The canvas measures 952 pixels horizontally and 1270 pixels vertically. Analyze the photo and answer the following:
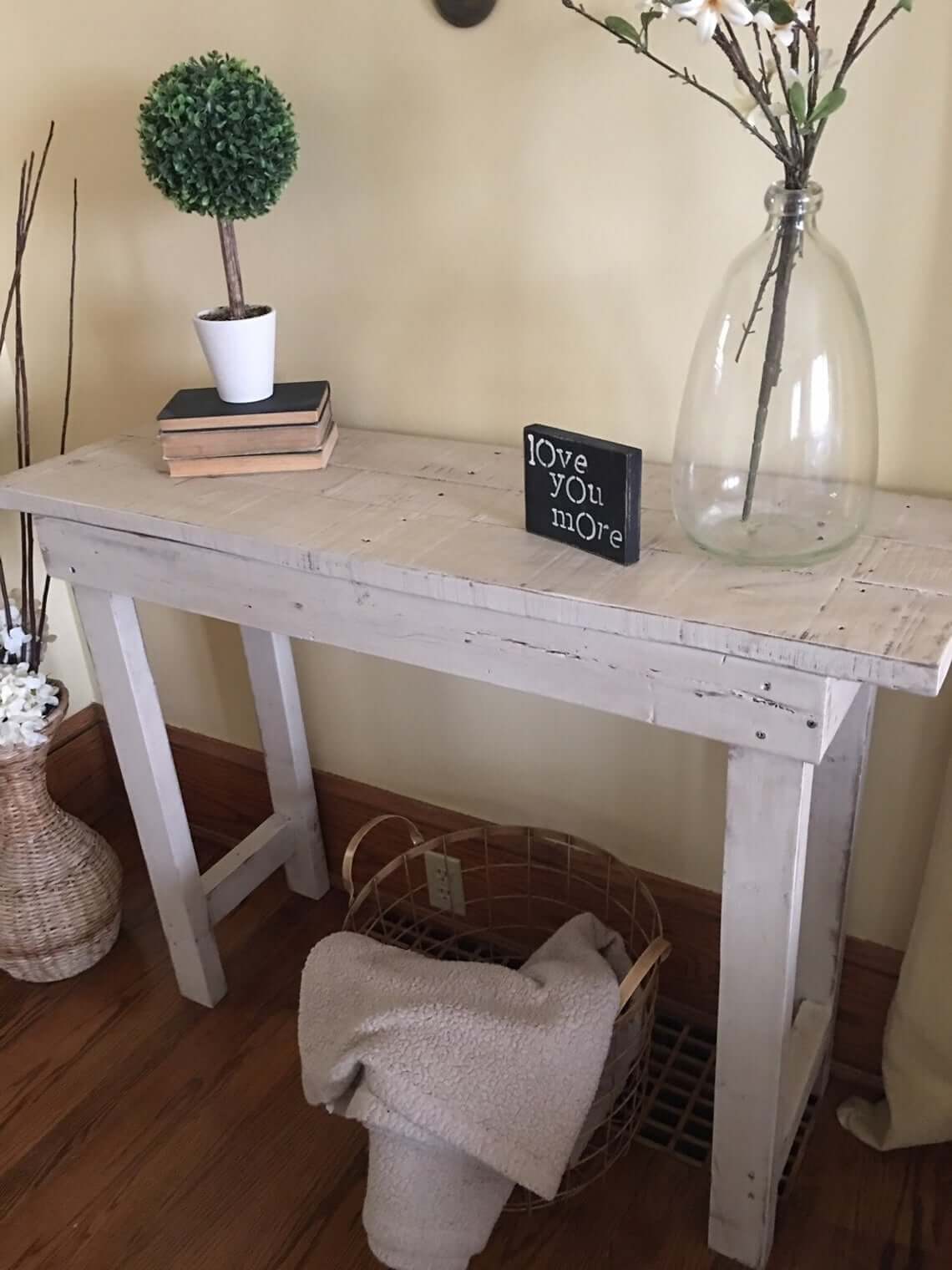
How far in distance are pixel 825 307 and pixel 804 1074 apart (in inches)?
35.5

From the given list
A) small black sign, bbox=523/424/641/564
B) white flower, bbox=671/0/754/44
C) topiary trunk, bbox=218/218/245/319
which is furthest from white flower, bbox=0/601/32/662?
white flower, bbox=671/0/754/44

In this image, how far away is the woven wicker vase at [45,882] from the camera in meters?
1.64

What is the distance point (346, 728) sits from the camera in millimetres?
1772

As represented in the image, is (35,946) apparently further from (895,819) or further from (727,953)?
(895,819)

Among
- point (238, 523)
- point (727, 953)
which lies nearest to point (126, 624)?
point (238, 523)

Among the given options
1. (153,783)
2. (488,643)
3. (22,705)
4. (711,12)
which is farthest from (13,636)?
(711,12)

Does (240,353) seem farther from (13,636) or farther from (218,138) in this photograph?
(13,636)

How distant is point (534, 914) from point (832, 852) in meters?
0.53

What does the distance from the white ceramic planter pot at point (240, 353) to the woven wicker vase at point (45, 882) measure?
2.09ft

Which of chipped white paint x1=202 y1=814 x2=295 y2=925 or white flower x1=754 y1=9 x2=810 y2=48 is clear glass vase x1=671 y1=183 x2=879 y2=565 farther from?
chipped white paint x1=202 y1=814 x2=295 y2=925

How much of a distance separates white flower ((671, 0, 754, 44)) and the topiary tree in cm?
54

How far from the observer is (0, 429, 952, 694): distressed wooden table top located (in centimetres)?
88

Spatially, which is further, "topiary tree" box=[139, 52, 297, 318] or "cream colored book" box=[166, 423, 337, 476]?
"cream colored book" box=[166, 423, 337, 476]

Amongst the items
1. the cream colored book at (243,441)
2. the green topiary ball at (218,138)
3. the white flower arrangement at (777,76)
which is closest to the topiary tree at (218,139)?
the green topiary ball at (218,138)
